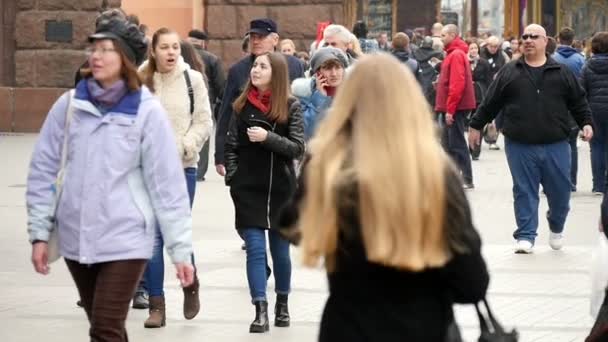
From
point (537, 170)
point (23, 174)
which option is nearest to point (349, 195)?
point (537, 170)

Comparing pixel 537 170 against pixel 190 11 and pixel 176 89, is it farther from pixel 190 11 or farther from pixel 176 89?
→ pixel 190 11

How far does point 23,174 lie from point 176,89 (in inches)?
373

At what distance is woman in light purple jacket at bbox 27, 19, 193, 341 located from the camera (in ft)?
19.7

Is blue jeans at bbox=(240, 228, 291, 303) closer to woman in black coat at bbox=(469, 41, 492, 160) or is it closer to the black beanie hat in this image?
the black beanie hat

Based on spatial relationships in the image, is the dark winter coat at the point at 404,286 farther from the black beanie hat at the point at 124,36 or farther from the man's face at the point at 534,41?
the man's face at the point at 534,41

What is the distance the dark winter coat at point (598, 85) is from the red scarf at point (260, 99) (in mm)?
8468

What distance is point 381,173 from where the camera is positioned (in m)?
4.15

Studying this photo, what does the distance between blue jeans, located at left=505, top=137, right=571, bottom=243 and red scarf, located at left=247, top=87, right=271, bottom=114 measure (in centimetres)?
373

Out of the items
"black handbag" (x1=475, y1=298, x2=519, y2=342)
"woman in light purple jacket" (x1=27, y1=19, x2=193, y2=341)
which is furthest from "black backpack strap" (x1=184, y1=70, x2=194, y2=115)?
"black handbag" (x1=475, y1=298, x2=519, y2=342)

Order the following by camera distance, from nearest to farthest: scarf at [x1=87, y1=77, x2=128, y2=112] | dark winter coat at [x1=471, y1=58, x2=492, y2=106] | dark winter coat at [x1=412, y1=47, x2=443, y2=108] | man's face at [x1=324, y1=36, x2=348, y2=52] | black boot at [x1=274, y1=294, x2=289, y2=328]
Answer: scarf at [x1=87, y1=77, x2=128, y2=112] → black boot at [x1=274, y1=294, x2=289, y2=328] → man's face at [x1=324, y1=36, x2=348, y2=52] → dark winter coat at [x1=412, y1=47, x2=443, y2=108] → dark winter coat at [x1=471, y1=58, x2=492, y2=106]

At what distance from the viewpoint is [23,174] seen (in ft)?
60.6

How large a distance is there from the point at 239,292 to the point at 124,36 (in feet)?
13.0

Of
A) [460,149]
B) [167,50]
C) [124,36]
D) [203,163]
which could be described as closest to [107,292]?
[124,36]

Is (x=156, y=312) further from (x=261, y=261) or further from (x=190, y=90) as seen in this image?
(x=190, y=90)
